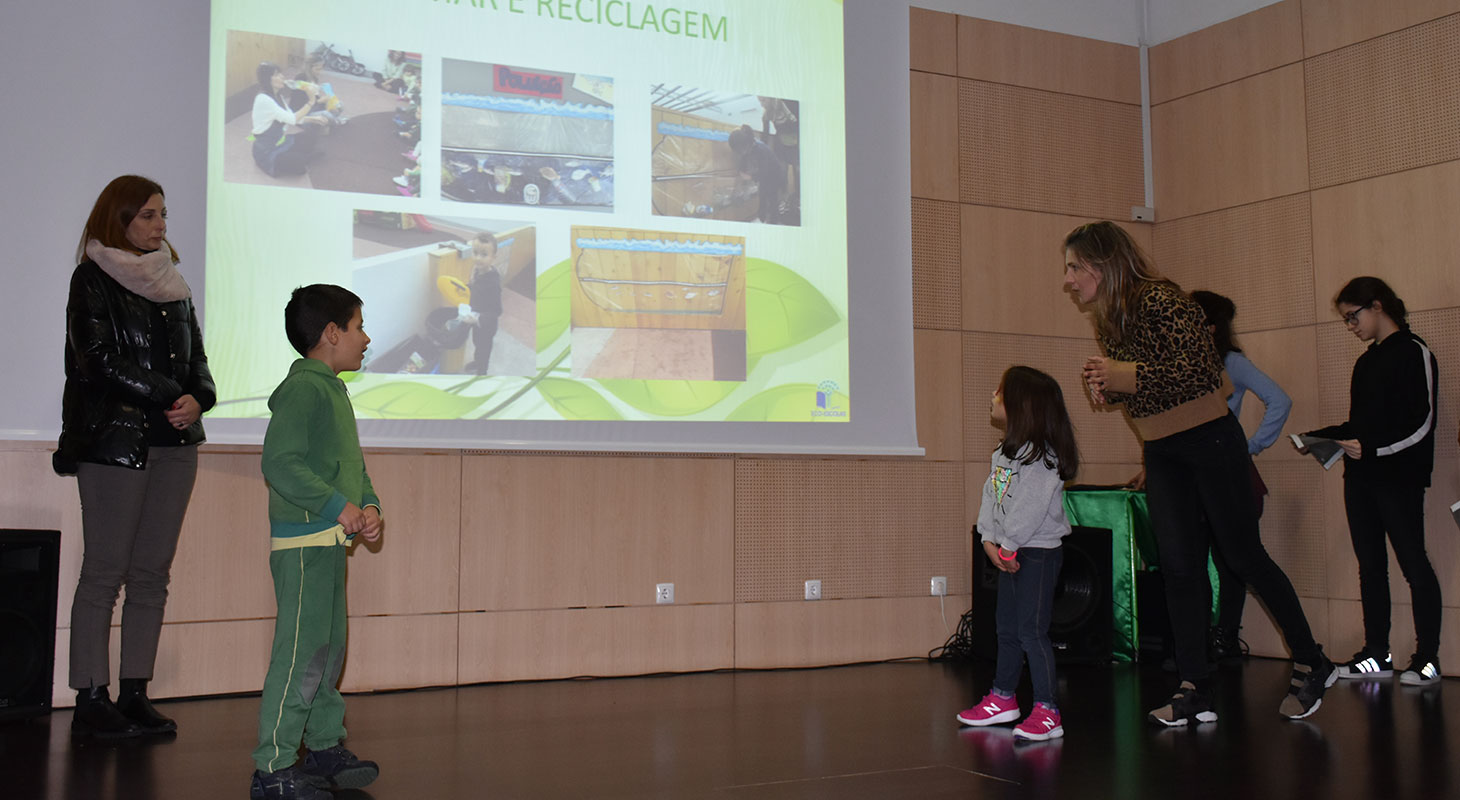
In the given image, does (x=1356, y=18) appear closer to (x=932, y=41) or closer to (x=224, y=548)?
(x=932, y=41)

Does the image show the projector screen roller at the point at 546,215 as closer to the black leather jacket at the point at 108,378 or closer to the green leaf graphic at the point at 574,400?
the green leaf graphic at the point at 574,400

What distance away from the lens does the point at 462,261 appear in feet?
15.0

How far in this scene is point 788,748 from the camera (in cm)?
324

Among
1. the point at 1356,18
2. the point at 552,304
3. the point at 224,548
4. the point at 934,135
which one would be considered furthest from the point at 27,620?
the point at 1356,18

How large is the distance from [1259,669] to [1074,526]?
0.96 metres

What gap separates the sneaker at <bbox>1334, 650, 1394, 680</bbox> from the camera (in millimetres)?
4535

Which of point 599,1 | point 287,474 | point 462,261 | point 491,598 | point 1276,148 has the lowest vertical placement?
point 491,598

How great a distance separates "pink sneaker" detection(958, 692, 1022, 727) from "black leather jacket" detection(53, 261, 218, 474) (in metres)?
2.59

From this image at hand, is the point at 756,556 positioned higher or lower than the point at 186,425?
lower

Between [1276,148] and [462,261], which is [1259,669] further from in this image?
[462,261]

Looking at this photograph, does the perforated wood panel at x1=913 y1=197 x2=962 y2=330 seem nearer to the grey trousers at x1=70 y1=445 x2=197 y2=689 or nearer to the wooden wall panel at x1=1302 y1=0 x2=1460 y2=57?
the wooden wall panel at x1=1302 y1=0 x2=1460 y2=57

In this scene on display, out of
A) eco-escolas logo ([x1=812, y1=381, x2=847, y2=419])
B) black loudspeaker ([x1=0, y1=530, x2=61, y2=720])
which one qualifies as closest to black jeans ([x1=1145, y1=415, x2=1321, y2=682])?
eco-escolas logo ([x1=812, y1=381, x2=847, y2=419])

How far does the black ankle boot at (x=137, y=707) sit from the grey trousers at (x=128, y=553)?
0.09 ft

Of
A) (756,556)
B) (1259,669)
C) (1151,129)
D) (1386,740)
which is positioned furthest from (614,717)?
(1151,129)
